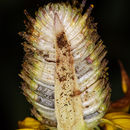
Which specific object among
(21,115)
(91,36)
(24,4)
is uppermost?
(24,4)

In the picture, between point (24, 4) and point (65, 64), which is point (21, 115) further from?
point (65, 64)

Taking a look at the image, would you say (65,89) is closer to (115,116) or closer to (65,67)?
(65,67)

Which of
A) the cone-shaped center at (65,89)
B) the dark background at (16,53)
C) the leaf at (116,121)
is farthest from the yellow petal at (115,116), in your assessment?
the dark background at (16,53)

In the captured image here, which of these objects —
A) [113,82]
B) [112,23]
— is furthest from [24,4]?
[113,82]

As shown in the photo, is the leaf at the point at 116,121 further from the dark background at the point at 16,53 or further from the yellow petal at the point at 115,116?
the dark background at the point at 16,53

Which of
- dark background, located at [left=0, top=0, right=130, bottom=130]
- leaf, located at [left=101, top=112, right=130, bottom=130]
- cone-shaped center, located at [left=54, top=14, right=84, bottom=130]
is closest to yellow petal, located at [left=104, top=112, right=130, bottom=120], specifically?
leaf, located at [left=101, top=112, right=130, bottom=130]

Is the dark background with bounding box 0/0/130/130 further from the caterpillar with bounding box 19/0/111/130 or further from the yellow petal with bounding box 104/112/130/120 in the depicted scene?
the caterpillar with bounding box 19/0/111/130

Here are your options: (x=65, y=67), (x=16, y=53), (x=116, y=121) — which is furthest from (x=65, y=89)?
(x=16, y=53)
